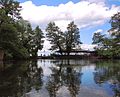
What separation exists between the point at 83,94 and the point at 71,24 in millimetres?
100141

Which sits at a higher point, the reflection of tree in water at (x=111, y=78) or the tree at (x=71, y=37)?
the tree at (x=71, y=37)

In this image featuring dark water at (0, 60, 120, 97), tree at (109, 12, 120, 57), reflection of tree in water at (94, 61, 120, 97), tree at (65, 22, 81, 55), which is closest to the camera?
dark water at (0, 60, 120, 97)

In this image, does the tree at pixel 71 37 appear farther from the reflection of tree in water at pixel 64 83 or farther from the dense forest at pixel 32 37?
the reflection of tree in water at pixel 64 83

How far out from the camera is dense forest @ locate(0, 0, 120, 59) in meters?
35.5

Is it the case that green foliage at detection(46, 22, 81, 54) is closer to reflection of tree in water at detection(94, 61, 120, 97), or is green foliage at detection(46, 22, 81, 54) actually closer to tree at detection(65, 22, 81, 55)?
tree at detection(65, 22, 81, 55)

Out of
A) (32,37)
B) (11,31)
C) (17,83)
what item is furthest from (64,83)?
(32,37)

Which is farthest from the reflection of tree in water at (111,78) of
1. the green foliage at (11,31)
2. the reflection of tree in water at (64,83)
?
the green foliage at (11,31)

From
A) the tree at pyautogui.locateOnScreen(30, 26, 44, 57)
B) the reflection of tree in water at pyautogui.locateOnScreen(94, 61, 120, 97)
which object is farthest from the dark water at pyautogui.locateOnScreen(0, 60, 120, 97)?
the tree at pyautogui.locateOnScreen(30, 26, 44, 57)

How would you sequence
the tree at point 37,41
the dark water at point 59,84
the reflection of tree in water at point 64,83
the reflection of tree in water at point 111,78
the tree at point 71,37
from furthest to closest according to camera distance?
the tree at point 71,37, the tree at point 37,41, the reflection of tree in water at point 111,78, the reflection of tree in water at point 64,83, the dark water at point 59,84

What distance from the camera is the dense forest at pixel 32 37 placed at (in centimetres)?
3550

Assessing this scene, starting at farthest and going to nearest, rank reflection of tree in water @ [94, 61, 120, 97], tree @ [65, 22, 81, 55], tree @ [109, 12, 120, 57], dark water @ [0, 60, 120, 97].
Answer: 1. tree @ [65, 22, 81, 55]
2. tree @ [109, 12, 120, 57]
3. reflection of tree in water @ [94, 61, 120, 97]
4. dark water @ [0, 60, 120, 97]

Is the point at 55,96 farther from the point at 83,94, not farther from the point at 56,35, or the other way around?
the point at 56,35

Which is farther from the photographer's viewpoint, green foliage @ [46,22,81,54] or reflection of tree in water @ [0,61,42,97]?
green foliage @ [46,22,81,54]

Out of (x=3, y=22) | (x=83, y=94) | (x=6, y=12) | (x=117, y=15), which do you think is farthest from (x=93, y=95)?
(x=6, y=12)
